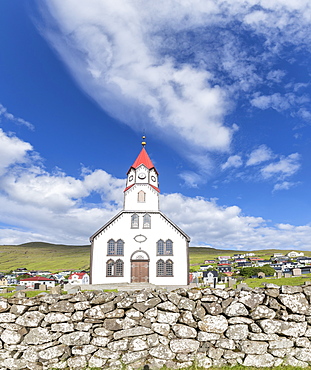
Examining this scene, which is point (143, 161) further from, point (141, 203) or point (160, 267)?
point (160, 267)

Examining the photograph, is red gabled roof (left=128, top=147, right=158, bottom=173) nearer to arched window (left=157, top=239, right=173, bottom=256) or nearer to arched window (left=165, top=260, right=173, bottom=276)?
arched window (left=157, top=239, right=173, bottom=256)

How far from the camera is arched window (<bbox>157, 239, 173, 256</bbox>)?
36.4m

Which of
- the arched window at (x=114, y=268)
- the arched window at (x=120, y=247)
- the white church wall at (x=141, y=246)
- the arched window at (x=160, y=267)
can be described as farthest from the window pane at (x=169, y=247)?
the arched window at (x=114, y=268)

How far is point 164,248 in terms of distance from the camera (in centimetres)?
3659

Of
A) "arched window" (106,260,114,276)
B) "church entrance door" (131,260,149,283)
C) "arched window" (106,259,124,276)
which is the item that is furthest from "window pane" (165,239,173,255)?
"arched window" (106,260,114,276)

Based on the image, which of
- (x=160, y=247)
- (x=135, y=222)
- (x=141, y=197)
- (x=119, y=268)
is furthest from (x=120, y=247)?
(x=141, y=197)

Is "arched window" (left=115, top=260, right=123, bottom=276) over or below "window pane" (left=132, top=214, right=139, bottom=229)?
below

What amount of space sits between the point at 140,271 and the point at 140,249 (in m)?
2.89

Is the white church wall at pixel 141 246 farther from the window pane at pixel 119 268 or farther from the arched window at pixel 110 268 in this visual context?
the window pane at pixel 119 268

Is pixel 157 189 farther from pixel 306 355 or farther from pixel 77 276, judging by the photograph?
pixel 77 276

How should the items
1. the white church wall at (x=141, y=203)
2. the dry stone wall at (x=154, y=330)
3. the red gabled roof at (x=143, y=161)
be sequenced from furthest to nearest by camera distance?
the red gabled roof at (x=143, y=161)
the white church wall at (x=141, y=203)
the dry stone wall at (x=154, y=330)

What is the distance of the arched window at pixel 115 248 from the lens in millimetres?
35812

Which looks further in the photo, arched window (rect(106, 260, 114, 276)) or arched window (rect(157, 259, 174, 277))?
arched window (rect(157, 259, 174, 277))

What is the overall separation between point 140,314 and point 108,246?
29.9 metres
